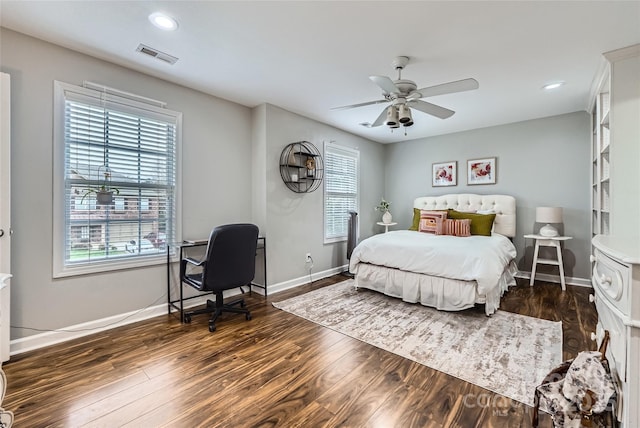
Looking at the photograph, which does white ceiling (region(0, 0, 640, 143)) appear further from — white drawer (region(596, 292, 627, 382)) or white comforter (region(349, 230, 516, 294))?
white drawer (region(596, 292, 627, 382))

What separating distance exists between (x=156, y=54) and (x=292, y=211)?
2.43 m

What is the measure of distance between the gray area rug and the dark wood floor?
0.41ft

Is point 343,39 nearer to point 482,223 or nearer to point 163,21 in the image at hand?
point 163,21

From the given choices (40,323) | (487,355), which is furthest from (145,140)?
(487,355)

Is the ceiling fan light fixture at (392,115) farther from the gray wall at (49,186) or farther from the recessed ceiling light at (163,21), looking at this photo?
the gray wall at (49,186)

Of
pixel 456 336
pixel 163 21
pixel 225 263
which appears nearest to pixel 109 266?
pixel 225 263

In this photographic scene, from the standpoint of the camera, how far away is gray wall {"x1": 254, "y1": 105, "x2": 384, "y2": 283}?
155 inches

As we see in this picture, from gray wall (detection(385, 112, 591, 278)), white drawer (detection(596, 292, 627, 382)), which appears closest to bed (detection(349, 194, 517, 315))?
gray wall (detection(385, 112, 591, 278))

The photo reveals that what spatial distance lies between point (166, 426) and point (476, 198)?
5.17m

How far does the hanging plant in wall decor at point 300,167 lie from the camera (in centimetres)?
411

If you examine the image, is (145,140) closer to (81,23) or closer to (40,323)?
(81,23)

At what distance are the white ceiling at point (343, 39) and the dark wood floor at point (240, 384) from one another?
8.46 feet

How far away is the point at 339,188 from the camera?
203 inches

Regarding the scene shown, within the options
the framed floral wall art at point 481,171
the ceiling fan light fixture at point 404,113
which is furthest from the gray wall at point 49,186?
the framed floral wall art at point 481,171
